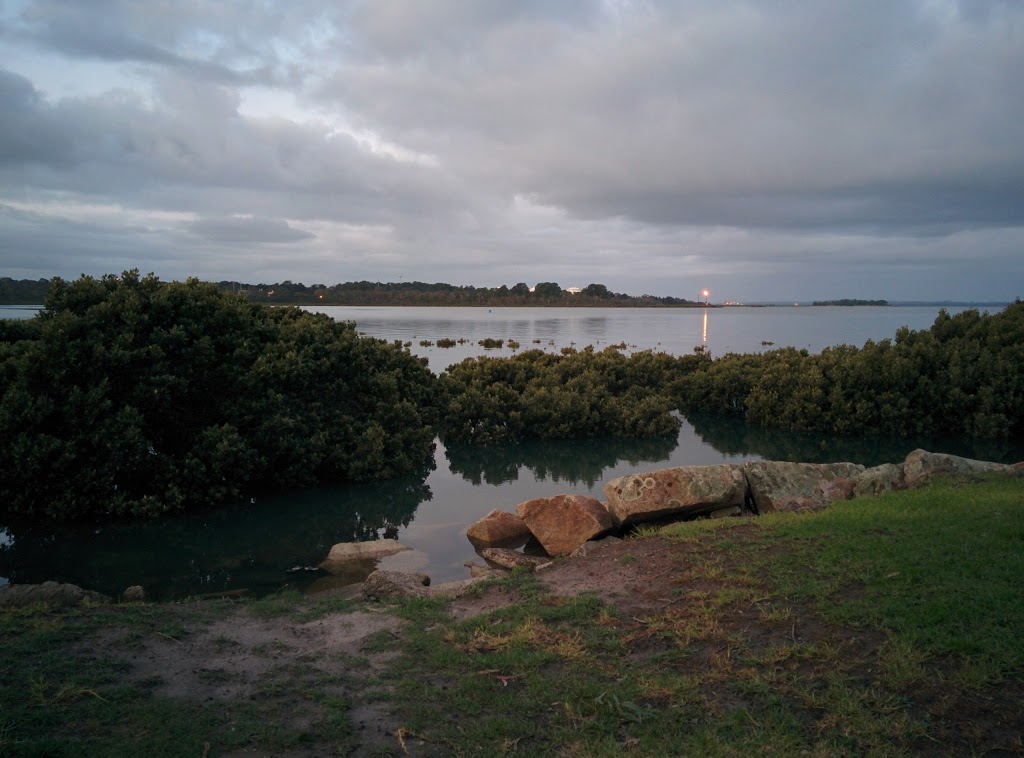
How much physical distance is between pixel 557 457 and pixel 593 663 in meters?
12.3

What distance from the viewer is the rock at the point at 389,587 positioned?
26.4ft

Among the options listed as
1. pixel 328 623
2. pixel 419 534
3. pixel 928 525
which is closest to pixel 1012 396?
pixel 928 525

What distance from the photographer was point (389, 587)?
26.8ft

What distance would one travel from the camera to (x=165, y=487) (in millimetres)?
12398

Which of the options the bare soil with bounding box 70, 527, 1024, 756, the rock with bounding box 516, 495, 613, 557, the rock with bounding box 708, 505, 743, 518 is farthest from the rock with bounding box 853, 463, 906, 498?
the bare soil with bounding box 70, 527, 1024, 756

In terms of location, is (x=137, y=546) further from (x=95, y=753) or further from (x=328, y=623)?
(x=95, y=753)

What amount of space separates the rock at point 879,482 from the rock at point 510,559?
524 centimetres

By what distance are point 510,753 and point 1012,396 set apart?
65.2 feet

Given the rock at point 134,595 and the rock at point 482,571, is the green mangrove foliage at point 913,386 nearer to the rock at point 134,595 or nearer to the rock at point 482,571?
the rock at point 482,571

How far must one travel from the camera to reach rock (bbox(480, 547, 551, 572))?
30.6 feet

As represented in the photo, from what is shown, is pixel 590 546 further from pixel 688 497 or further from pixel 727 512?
pixel 727 512

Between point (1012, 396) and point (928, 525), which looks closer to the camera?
point (928, 525)

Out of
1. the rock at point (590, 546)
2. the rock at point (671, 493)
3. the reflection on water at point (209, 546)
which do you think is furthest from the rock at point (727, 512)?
the reflection on water at point (209, 546)

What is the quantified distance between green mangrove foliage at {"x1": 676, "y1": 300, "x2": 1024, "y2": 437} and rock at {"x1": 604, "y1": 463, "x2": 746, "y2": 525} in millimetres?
11046
